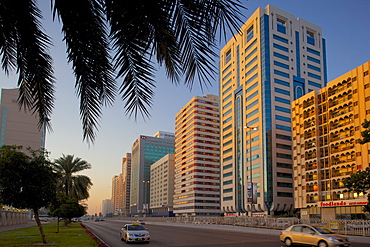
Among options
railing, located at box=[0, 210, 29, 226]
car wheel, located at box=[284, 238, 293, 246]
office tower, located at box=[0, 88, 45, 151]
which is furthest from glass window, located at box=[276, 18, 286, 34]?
car wheel, located at box=[284, 238, 293, 246]

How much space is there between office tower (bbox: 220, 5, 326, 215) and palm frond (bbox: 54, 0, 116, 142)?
89.3 metres

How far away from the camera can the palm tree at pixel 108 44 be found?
3.38m

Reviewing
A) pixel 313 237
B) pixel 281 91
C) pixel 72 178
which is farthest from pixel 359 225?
pixel 281 91

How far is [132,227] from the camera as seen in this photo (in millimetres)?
25531

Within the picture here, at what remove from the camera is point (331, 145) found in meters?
68.6

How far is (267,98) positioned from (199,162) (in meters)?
53.9

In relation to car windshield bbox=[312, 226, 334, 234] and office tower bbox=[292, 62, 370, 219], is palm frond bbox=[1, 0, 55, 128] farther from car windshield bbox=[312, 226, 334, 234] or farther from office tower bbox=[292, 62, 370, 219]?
office tower bbox=[292, 62, 370, 219]

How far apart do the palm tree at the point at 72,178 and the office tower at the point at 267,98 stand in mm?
52929

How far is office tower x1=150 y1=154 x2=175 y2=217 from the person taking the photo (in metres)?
175

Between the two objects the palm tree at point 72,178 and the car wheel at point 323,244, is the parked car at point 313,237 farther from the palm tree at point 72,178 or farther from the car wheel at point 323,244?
the palm tree at point 72,178

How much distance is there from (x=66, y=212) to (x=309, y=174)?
2062 inches

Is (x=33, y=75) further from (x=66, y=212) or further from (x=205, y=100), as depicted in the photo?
(x=205, y=100)

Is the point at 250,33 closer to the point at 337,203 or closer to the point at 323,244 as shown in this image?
the point at 337,203

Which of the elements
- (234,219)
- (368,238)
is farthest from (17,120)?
(368,238)
